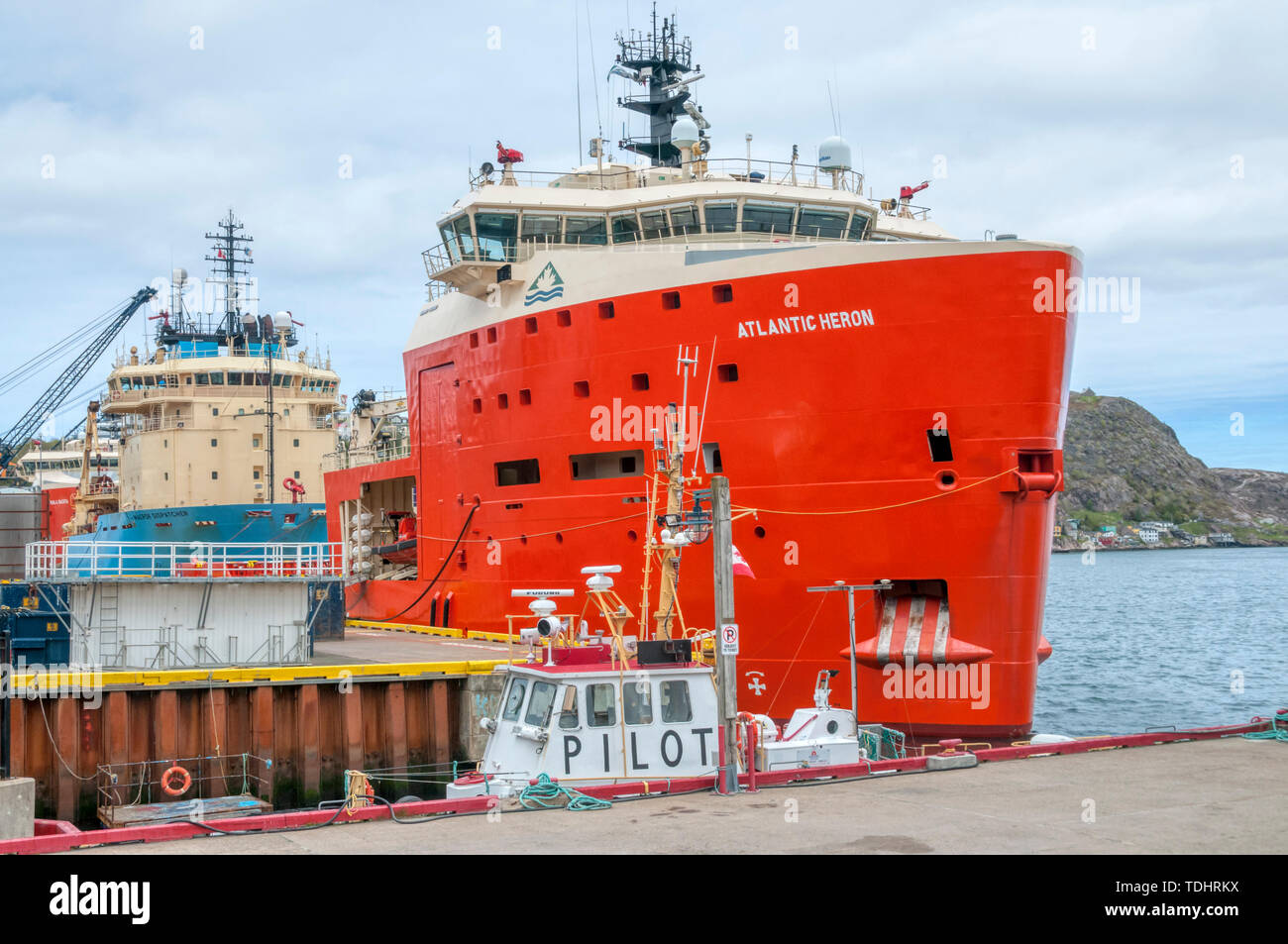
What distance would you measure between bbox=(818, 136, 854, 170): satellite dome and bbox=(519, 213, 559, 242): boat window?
5.96 metres

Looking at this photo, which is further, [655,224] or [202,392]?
[202,392]

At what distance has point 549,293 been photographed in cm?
2483

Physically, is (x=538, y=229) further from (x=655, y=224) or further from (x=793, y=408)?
(x=793, y=408)

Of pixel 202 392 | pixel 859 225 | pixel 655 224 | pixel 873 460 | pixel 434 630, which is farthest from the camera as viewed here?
pixel 202 392

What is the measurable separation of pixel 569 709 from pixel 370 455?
2586 centimetres

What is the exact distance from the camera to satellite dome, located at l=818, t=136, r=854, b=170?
26.0 meters

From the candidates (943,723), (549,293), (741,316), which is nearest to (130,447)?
(549,293)

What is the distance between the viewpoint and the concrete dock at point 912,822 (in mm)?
10359

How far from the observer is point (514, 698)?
49.3 feet

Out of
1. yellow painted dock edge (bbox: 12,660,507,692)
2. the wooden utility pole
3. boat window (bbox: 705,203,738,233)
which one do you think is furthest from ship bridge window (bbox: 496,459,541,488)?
the wooden utility pole

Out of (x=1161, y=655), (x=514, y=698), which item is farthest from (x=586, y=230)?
(x=1161, y=655)

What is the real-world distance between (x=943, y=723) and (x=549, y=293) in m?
11.5
